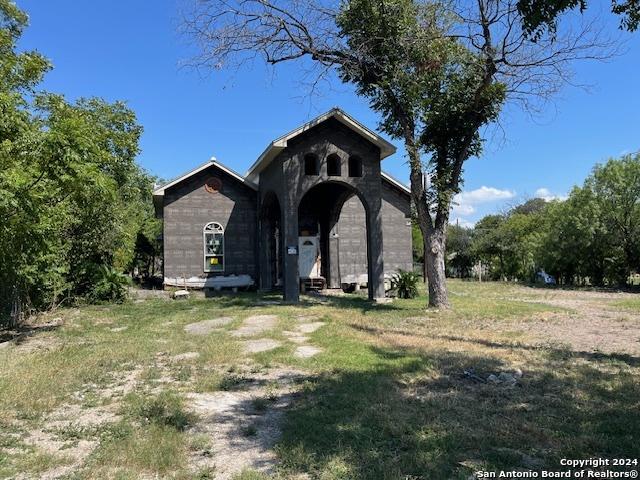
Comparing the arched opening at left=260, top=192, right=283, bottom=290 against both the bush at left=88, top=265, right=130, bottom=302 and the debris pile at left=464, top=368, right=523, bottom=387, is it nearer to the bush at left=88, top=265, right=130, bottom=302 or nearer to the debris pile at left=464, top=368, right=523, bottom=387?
the bush at left=88, top=265, right=130, bottom=302

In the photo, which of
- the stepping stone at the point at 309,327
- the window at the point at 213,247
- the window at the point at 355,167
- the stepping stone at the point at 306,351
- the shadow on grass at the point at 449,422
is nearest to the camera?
the shadow on grass at the point at 449,422

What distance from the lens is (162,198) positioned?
20.3 metres

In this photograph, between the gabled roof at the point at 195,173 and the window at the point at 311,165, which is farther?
the gabled roof at the point at 195,173

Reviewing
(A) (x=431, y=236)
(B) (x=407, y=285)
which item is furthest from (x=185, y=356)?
(B) (x=407, y=285)

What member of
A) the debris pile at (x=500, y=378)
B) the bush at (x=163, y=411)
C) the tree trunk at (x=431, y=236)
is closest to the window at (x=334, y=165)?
the tree trunk at (x=431, y=236)

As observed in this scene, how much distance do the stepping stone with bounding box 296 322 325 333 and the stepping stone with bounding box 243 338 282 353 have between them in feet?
4.08

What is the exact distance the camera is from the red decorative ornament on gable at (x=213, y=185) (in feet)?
68.2

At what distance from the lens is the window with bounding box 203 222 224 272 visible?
67.9 feet

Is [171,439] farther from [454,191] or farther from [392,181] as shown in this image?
[392,181]

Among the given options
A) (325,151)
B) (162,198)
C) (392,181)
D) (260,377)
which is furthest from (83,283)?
(392,181)

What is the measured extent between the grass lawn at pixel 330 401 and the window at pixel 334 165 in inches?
290

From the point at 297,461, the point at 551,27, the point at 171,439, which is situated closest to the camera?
the point at 297,461

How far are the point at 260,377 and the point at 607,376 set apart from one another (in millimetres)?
4735

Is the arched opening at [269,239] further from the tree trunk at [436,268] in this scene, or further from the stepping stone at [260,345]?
the stepping stone at [260,345]
